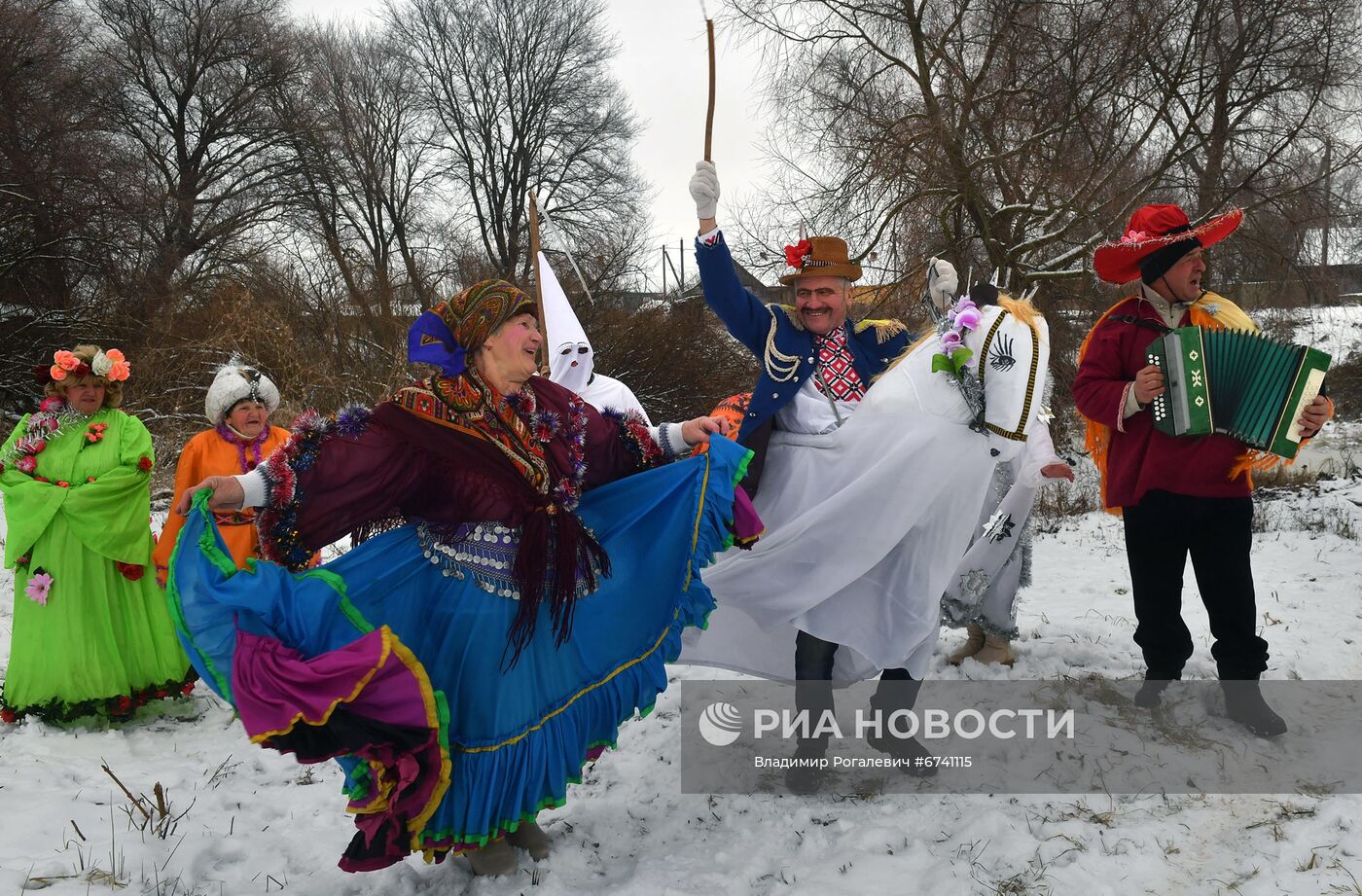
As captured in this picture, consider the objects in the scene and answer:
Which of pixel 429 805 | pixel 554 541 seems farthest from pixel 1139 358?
pixel 429 805

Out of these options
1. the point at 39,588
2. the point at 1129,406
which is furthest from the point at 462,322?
the point at 39,588

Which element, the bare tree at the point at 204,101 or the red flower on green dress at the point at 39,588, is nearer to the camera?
the red flower on green dress at the point at 39,588

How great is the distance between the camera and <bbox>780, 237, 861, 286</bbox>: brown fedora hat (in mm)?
3627

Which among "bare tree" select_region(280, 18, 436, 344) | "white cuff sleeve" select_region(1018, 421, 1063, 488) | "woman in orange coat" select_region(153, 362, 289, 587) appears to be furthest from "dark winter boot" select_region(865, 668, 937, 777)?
"bare tree" select_region(280, 18, 436, 344)

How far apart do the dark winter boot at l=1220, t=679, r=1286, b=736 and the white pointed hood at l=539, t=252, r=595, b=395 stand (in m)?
3.95

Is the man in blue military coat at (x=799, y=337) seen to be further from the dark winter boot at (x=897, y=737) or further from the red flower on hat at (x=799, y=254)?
the dark winter boot at (x=897, y=737)

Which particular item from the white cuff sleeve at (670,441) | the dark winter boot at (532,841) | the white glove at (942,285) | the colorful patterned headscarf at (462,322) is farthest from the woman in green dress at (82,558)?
the white glove at (942,285)

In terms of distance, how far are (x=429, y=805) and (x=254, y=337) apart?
1153cm

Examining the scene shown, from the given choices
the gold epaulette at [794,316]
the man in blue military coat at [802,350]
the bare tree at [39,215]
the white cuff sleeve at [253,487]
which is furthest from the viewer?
the bare tree at [39,215]

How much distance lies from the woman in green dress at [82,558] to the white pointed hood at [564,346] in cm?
241

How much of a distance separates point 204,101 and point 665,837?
23.8 m

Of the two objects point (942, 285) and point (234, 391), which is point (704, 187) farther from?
point (234, 391)

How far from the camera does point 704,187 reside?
344 centimetres

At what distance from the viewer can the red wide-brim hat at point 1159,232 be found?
3.59 m
